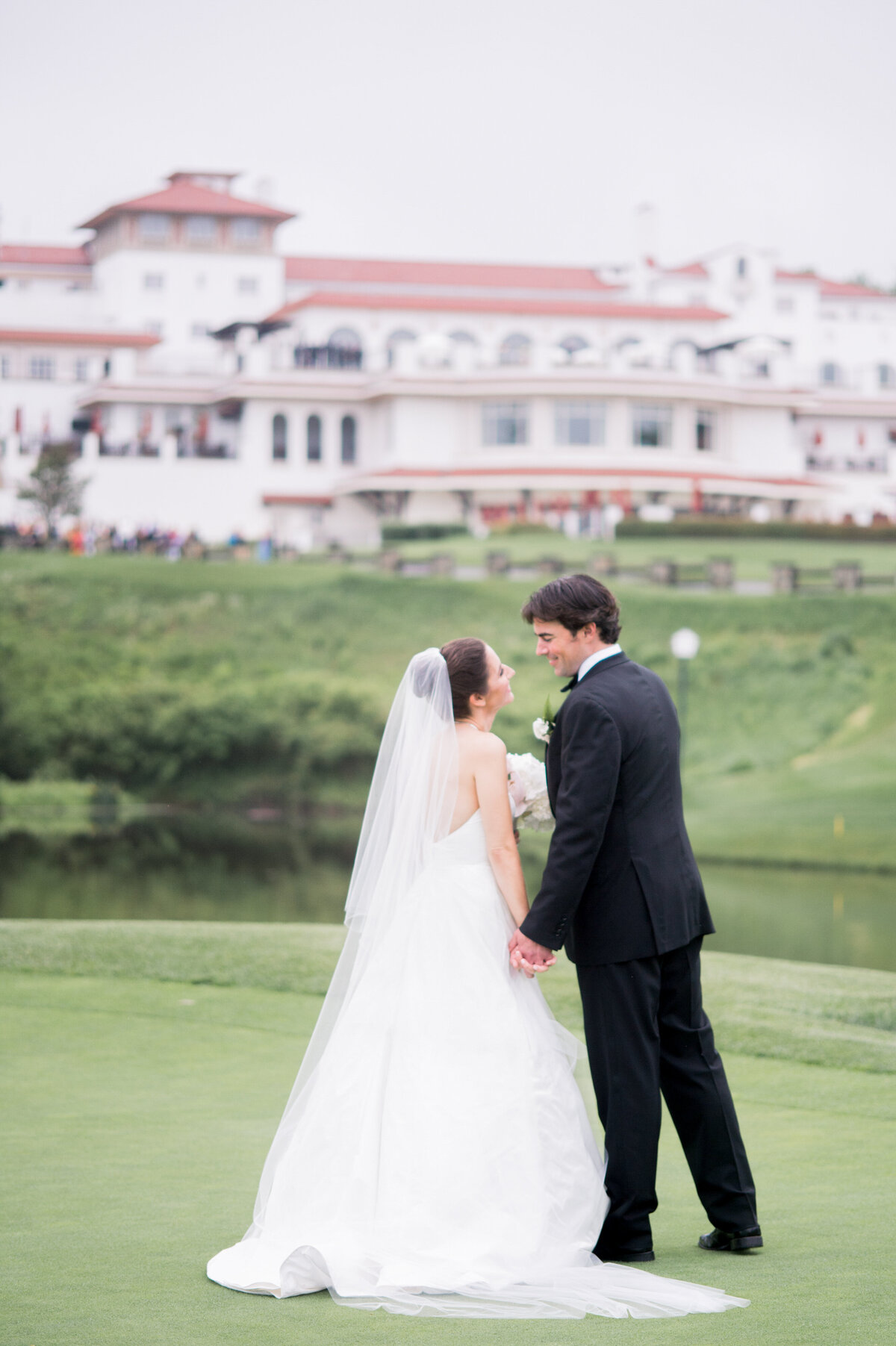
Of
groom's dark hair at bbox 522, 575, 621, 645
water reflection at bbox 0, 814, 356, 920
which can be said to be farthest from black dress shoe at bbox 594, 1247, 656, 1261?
water reflection at bbox 0, 814, 356, 920

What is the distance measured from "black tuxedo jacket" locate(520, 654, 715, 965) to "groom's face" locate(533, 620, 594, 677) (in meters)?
0.12

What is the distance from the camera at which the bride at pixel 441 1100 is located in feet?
13.6

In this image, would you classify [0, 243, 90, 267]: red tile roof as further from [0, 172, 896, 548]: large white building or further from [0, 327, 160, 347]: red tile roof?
[0, 327, 160, 347]: red tile roof

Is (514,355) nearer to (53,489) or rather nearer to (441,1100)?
(53,489)

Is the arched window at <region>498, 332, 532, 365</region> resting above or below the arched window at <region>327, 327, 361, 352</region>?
below

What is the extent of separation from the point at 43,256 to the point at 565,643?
69804 millimetres

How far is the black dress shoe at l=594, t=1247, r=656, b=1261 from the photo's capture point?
451 centimetres

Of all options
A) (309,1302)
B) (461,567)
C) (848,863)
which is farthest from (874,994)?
(461,567)

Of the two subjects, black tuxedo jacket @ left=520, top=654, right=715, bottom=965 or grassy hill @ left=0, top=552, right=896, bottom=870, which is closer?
black tuxedo jacket @ left=520, top=654, right=715, bottom=965

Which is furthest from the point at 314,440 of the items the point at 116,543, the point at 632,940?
the point at 632,940

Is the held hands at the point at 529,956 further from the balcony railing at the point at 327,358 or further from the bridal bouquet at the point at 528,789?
the balcony railing at the point at 327,358

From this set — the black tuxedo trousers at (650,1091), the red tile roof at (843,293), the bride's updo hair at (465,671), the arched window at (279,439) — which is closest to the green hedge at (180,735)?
the arched window at (279,439)

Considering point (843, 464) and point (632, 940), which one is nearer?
point (632, 940)

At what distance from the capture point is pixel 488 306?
6425 centimetres
